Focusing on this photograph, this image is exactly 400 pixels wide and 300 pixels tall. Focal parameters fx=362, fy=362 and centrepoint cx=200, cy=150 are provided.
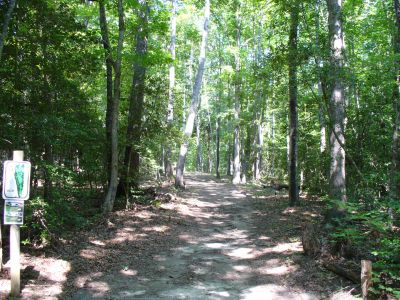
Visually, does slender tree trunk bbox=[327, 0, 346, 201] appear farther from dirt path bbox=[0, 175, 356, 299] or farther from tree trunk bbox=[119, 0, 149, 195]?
tree trunk bbox=[119, 0, 149, 195]

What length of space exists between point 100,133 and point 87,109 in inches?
35.1

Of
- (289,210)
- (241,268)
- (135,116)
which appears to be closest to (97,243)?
(241,268)

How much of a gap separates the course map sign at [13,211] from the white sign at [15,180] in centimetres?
8

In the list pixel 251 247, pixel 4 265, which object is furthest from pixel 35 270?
pixel 251 247

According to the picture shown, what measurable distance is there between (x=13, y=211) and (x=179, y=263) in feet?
12.8

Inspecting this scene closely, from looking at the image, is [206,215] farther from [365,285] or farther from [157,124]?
[365,285]

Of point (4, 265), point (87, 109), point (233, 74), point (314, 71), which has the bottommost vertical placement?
point (4, 265)

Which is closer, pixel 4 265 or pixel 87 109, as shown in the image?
pixel 4 265

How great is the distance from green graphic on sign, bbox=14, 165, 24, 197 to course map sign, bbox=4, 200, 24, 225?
0.50 feet

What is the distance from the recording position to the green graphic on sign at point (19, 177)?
5.63 meters

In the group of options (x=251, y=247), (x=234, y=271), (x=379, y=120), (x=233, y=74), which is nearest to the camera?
(x=234, y=271)

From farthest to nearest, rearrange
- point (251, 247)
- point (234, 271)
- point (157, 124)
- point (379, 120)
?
point (157, 124), point (379, 120), point (251, 247), point (234, 271)

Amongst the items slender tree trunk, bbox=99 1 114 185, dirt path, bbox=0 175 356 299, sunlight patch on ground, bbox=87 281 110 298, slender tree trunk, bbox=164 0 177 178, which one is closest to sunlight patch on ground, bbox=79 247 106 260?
dirt path, bbox=0 175 356 299

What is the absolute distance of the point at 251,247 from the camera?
969cm
